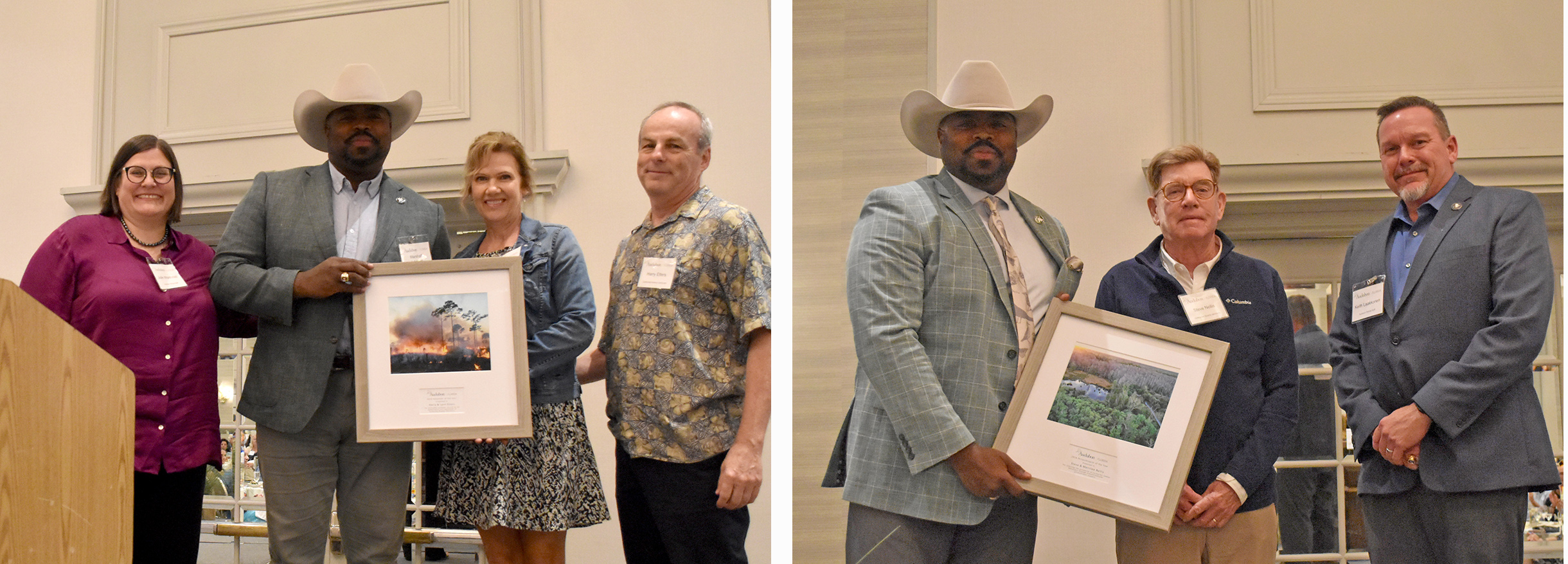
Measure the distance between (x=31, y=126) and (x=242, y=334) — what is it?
1355 mm

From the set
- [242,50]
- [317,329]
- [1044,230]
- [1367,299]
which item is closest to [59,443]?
[317,329]

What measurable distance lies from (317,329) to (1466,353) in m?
2.57

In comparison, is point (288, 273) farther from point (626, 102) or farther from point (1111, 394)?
point (1111, 394)

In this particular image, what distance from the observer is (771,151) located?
260cm

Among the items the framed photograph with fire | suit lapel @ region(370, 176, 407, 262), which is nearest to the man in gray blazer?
the framed photograph with fire

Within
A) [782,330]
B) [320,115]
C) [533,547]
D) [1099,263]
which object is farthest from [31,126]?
[1099,263]

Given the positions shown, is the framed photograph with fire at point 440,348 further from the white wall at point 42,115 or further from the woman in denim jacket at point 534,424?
the white wall at point 42,115

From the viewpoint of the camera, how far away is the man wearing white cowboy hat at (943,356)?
77.2 inches

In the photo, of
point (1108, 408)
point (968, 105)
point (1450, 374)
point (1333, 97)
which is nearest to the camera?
point (1108, 408)

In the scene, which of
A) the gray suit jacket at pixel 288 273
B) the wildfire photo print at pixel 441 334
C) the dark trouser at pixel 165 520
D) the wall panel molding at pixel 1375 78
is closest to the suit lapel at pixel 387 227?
the gray suit jacket at pixel 288 273

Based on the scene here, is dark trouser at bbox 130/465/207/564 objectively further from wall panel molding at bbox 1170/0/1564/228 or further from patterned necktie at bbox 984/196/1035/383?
wall panel molding at bbox 1170/0/1564/228

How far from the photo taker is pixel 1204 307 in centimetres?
207

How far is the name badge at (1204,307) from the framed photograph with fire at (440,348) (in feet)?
4.74

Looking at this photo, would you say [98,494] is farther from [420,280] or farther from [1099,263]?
[1099,263]
